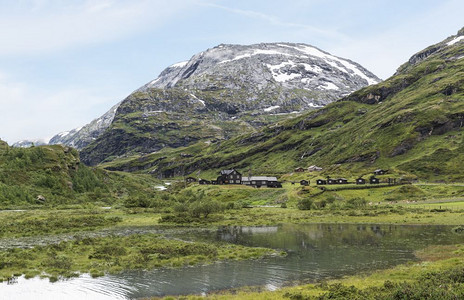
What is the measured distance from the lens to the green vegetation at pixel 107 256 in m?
42.6

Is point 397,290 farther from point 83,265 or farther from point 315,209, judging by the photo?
point 315,209

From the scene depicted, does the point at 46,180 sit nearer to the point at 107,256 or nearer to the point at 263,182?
the point at 263,182

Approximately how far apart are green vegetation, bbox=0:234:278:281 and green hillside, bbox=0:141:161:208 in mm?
84144

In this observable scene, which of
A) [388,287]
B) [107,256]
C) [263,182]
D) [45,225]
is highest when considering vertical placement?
[388,287]

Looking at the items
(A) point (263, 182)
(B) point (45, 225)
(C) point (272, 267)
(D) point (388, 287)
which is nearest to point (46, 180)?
(B) point (45, 225)

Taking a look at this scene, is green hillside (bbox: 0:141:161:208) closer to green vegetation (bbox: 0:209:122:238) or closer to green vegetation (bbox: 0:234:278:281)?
green vegetation (bbox: 0:209:122:238)

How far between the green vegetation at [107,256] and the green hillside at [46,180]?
84144 millimetres

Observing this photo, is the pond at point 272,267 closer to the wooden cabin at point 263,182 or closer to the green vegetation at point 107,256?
the green vegetation at point 107,256

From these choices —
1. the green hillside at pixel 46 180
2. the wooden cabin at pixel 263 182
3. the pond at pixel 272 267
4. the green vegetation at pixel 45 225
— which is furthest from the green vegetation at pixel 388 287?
the wooden cabin at pixel 263 182

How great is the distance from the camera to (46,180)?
15225cm

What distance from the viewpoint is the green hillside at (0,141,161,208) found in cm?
13550

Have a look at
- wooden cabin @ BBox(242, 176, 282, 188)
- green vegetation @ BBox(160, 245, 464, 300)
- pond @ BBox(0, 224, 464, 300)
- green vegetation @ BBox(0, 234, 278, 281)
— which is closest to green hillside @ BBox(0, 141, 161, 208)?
wooden cabin @ BBox(242, 176, 282, 188)

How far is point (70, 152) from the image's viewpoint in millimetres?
193500

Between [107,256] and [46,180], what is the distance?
12084cm
